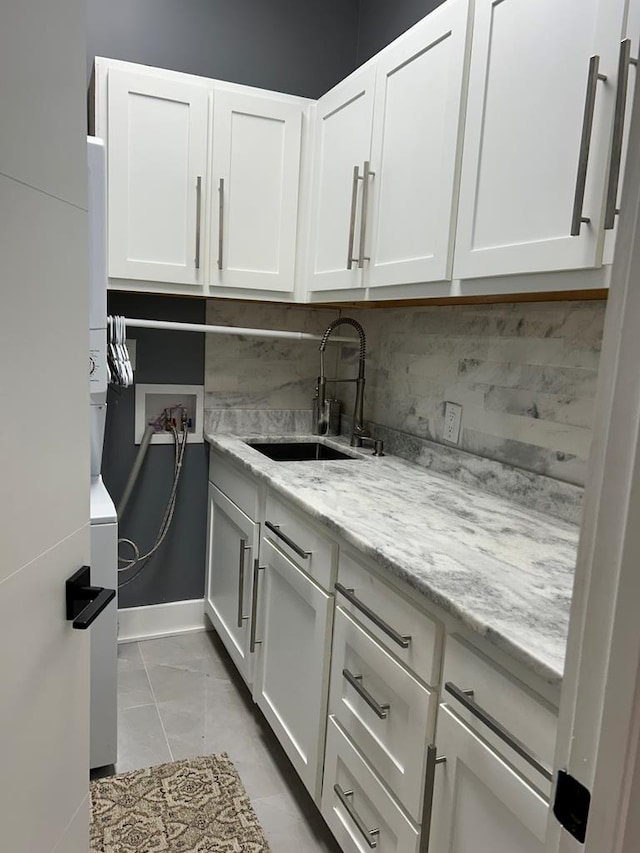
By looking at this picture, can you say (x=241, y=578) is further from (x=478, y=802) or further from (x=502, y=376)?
(x=478, y=802)

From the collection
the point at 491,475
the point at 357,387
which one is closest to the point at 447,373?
the point at 491,475

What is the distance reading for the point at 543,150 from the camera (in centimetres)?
128

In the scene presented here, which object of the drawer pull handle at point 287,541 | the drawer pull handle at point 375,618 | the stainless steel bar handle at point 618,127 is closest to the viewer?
the stainless steel bar handle at point 618,127

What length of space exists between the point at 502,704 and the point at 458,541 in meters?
0.45

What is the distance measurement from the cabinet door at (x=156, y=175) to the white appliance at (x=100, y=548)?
0.33 metres

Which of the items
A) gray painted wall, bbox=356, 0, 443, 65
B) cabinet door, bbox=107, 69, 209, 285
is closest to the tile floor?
cabinet door, bbox=107, 69, 209, 285

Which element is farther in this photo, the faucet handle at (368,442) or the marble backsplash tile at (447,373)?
the faucet handle at (368,442)

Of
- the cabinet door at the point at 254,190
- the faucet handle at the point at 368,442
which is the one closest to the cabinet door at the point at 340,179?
the cabinet door at the point at 254,190

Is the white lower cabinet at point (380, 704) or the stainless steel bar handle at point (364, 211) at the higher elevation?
the stainless steel bar handle at point (364, 211)

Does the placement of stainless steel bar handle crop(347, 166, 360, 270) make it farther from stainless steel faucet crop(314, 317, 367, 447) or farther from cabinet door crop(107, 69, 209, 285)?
cabinet door crop(107, 69, 209, 285)

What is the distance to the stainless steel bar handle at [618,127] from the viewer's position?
110cm

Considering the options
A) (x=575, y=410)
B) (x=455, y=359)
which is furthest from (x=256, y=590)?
(x=575, y=410)

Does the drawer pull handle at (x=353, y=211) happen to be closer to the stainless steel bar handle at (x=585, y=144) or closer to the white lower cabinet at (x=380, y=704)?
the white lower cabinet at (x=380, y=704)

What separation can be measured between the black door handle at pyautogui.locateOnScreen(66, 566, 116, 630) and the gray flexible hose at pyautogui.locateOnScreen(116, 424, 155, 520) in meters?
1.63
